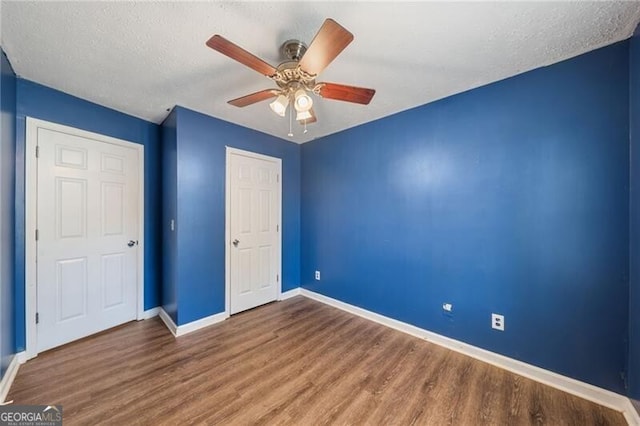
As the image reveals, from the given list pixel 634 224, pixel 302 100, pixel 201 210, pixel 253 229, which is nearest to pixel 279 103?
pixel 302 100

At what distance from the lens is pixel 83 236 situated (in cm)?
235

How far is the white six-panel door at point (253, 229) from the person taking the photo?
2941 mm

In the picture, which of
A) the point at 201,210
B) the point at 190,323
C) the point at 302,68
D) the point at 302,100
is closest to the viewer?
the point at 302,68

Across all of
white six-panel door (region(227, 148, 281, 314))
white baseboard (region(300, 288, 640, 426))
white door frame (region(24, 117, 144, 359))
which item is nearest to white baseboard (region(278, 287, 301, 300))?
white six-panel door (region(227, 148, 281, 314))

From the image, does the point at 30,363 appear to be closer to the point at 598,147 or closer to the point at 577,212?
the point at 577,212

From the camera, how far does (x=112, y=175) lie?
8.39 ft

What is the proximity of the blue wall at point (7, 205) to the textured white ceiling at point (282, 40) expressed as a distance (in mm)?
205

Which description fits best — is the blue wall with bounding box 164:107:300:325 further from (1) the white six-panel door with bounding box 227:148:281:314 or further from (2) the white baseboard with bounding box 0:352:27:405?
(2) the white baseboard with bounding box 0:352:27:405

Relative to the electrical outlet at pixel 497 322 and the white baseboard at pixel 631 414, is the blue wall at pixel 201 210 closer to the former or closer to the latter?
the electrical outlet at pixel 497 322

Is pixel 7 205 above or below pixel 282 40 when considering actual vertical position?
below

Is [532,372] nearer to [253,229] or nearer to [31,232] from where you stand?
[253,229]

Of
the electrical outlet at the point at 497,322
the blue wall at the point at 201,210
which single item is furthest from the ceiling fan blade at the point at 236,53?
the electrical outlet at the point at 497,322

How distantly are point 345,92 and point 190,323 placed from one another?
2680mm

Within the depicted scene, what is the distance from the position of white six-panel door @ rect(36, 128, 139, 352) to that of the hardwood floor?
0.86 ft
